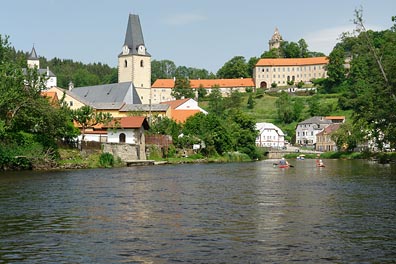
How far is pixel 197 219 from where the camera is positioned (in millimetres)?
21391

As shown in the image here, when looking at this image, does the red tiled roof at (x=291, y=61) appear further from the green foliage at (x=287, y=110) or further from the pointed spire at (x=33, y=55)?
the pointed spire at (x=33, y=55)

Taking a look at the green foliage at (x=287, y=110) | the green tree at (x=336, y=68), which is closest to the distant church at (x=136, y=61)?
the green foliage at (x=287, y=110)

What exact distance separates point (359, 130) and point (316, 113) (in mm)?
53779

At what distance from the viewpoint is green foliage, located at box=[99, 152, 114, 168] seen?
57.9 meters

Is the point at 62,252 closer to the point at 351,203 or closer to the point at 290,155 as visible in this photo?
the point at 351,203

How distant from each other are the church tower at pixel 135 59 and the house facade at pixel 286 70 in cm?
6472

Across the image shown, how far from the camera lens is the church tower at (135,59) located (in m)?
124

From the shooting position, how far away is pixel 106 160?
5853cm

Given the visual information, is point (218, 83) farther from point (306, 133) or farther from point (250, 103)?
point (306, 133)

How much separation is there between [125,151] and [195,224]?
144ft

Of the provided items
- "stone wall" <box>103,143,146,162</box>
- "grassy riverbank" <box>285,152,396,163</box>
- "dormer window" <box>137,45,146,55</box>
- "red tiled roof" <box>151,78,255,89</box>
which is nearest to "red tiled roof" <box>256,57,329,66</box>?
"red tiled roof" <box>151,78,255,89</box>

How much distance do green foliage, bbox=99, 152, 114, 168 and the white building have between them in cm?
7832

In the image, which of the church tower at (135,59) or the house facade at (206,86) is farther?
the house facade at (206,86)

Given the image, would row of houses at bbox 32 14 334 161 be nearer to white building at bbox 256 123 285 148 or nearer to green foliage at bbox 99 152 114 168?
white building at bbox 256 123 285 148
